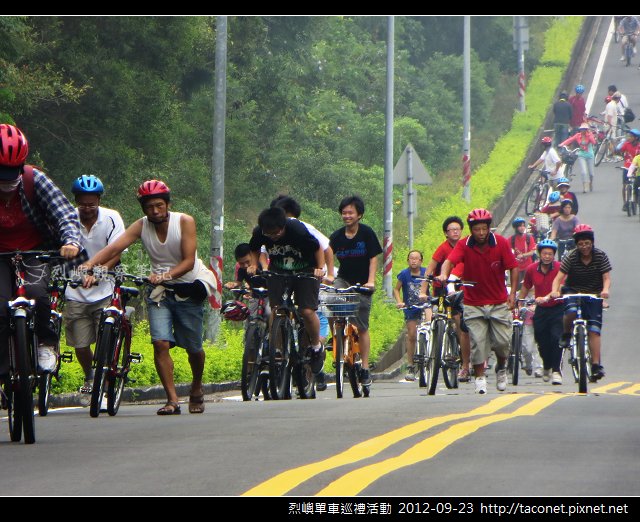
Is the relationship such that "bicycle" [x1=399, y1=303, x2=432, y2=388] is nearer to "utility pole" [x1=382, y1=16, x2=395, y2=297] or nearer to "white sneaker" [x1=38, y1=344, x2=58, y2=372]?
"white sneaker" [x1=38, y1=344, x2=58, y2=372]

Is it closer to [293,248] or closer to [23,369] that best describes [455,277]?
[293,248]

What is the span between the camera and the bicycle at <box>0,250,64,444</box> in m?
9.74

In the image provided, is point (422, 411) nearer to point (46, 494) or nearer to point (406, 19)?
point (46, 494)

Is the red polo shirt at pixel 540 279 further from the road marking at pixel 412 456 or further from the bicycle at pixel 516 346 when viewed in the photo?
the road marking at pixel 412 456

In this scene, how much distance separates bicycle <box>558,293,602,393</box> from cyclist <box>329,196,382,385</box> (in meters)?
2.36

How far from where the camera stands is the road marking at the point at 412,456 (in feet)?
25.6

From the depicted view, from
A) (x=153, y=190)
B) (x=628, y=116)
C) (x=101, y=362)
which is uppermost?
(x=628, y=116)

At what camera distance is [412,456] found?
9.20 metres

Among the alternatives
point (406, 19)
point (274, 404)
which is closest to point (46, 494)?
point (274, 404)

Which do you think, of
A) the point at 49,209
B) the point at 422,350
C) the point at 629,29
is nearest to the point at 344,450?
the point at 49,209

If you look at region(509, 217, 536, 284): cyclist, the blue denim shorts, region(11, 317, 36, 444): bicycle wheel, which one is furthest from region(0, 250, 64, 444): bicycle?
region(509, 217, 536, 284): cyclist

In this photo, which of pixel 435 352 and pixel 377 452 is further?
pixel 435 352

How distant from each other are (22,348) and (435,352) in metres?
7.74

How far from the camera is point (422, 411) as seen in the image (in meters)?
12.6
